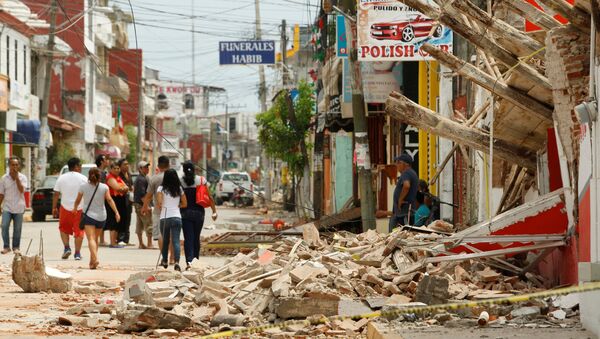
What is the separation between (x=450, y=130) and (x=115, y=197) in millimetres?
10424

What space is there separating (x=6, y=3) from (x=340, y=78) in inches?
815

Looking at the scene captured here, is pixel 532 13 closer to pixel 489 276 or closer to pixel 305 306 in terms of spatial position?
pixel 489 276

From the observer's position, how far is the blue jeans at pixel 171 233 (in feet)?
56.7

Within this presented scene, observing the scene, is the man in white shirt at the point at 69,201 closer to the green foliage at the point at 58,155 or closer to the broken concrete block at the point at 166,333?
the broken concrete block at the point at 166,333

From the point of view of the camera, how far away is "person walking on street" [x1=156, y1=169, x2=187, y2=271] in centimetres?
1725

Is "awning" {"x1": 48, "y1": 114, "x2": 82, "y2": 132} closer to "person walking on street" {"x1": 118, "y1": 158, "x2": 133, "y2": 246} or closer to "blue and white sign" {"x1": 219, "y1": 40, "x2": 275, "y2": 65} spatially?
"blue and white sign" {"x1": 219, "y1": 40, "x2": 275, "y2": 65}

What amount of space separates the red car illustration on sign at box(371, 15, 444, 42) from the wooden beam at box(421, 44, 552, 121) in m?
Result: 7.69

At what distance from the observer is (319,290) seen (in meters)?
11.3

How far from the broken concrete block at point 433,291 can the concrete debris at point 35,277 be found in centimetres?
567

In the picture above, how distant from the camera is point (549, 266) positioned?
1261 centimetres

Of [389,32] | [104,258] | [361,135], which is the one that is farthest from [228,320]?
[361,135]

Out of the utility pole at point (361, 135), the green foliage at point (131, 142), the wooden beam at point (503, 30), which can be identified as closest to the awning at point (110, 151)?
the green foliage at point (131, 142)

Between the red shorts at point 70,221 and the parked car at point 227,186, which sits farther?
the parked car at point 227,186

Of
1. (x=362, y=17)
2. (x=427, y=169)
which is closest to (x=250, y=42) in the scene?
(x=427, y=169)
